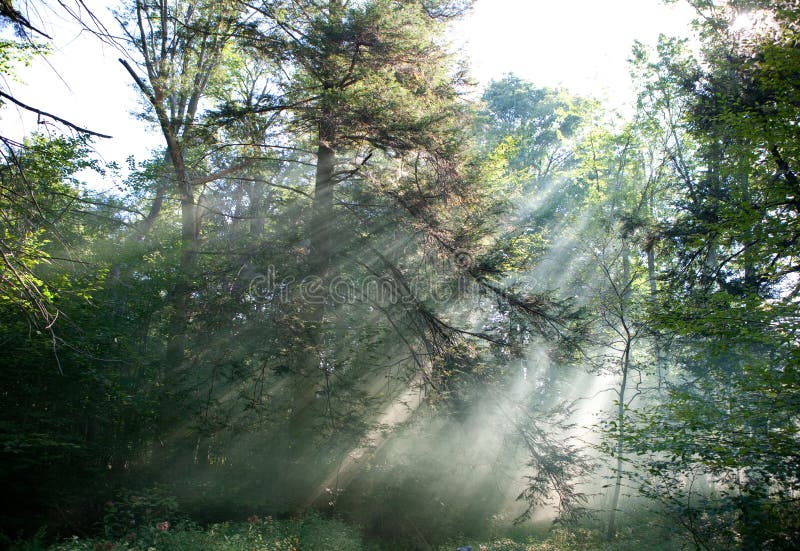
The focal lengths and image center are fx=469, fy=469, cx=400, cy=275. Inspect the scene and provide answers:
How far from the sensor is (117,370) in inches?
414

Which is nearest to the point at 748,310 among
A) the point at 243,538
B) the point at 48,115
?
the point at 243,538

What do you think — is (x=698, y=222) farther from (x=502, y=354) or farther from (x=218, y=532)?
(x=218, y=532)

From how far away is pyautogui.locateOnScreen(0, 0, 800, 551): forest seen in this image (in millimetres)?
7699

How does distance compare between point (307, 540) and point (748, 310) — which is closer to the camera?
point (748, 310)

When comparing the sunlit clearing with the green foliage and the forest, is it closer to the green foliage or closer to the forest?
the forest

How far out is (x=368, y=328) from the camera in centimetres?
1113

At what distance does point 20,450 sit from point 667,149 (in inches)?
771

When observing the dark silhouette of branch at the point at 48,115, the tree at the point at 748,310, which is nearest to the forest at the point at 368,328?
the tree at the point at 748,310

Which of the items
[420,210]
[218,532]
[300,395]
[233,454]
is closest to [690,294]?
[420,210]

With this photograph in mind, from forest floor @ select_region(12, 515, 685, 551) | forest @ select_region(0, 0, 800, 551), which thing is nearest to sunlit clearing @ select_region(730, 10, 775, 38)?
forest @ select_region(0, 0, 800, 551)

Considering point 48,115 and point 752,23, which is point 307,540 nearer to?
point 48,115

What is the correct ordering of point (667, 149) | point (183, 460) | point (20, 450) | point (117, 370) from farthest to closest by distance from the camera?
point (667, 149), point (183, 460), point (117, 370), point (20, 450)

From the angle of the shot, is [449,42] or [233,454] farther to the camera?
[233,454]

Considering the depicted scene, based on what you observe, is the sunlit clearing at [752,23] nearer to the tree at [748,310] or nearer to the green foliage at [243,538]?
the tree at [748,310]
